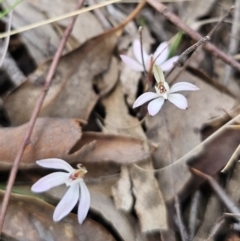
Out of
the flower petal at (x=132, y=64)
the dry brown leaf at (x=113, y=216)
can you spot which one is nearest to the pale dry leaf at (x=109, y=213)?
the dry brown leaf at (x=113, y=216)

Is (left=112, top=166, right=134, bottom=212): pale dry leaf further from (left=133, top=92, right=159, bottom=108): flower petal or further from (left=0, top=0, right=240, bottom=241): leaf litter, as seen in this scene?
(left=133, top=92, right=159, bottom=108): flower petal

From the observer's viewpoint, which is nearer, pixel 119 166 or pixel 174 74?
pixel 119 166

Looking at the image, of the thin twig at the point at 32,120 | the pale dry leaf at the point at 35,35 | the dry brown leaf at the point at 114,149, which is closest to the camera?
the thin twig at the point at 32,120

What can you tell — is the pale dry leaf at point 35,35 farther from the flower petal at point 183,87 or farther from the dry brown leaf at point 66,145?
the flower petal at point 183,87

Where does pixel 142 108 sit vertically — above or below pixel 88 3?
below

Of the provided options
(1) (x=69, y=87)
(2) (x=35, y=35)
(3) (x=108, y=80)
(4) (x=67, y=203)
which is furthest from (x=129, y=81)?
(4) (x=67, y=203)

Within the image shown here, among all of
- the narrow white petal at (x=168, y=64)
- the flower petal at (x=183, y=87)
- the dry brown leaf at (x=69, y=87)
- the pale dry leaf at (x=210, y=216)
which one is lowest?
the pale dry leaf at (x=210, y=216)

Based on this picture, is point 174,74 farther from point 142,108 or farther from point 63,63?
point 63,63

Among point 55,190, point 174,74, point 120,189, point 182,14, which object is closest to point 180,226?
point 120,189
